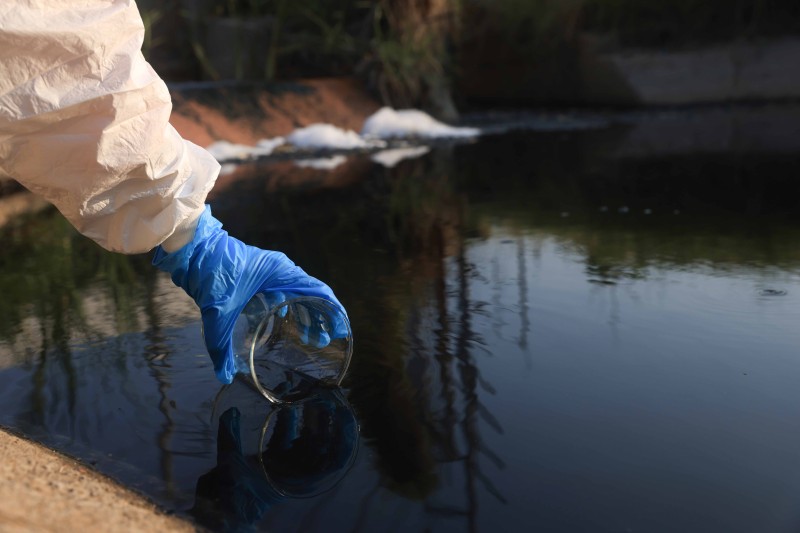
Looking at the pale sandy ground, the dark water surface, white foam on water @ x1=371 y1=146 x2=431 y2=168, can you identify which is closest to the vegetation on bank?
white foam on water @ x1=371 y1=146 x2=431 y2=168

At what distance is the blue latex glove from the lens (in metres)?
1.46

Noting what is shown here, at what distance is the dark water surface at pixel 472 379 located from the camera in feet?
3.81

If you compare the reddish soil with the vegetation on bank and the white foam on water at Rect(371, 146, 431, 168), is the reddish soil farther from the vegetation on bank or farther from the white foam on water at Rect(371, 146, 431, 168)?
the white foam on water at Rect(371, 146, 431, 168)

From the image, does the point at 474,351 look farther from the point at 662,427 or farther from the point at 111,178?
the point at 111,178

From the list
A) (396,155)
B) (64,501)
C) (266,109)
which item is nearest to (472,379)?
(64,501)

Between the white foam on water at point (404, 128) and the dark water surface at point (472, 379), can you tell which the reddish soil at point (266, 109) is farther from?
the dark water surface at point (472, 379)

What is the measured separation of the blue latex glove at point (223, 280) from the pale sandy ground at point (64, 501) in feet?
0.93

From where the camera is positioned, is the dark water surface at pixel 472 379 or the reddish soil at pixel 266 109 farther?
the reddish soil at pixel 266 109

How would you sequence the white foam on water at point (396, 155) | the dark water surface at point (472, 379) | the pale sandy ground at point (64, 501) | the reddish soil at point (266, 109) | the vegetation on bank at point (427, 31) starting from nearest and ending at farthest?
the pale sandy ground at point (64, 501) → the dark water surface at point (472, 379) → the white foam on water at point (396, 155) → the reddish soil at point (266, 109) → the vegetation on bank at point (427, 31)

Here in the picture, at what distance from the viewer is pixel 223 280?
147cm

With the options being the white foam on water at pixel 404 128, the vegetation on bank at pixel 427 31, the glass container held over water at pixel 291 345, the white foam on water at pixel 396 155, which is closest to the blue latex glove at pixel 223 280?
the glass container held over water at pixel 291 345

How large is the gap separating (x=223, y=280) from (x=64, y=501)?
0.47 metres

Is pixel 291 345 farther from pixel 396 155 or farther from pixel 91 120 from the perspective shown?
pixel 396 155

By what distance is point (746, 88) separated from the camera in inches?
235
